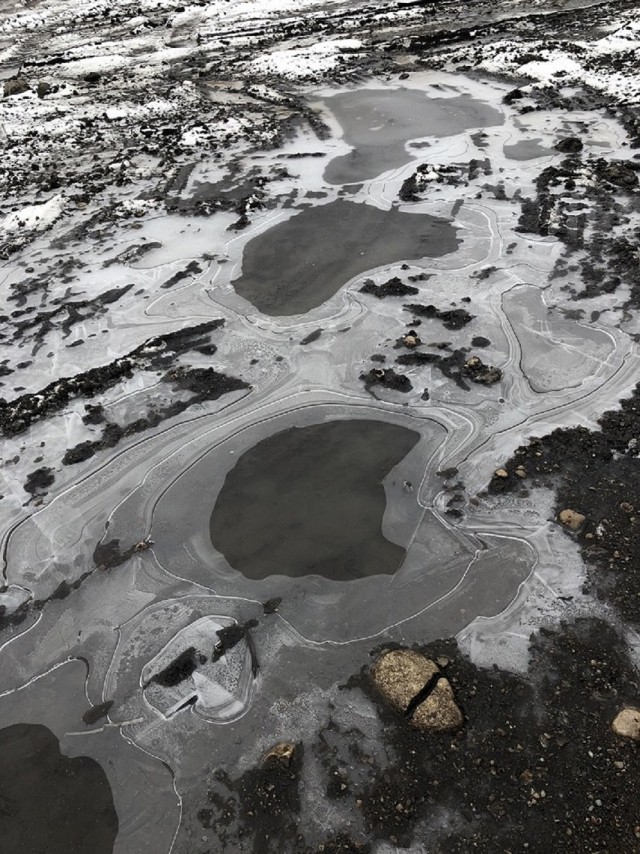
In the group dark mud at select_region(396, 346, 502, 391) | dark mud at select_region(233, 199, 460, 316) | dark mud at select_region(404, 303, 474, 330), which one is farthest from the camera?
dark mud at select_region(233, 199, 460, 316)

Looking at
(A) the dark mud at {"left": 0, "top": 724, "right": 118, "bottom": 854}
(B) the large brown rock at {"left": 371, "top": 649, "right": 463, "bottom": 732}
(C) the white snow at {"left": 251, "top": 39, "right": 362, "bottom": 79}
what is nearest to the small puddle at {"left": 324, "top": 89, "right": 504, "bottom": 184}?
(C) the white snow at {"left": 251, "top": 39, "right": 362, "bottom": 79}

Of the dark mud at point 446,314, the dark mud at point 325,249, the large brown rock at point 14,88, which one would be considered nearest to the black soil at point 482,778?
the dark mud at point 446,314

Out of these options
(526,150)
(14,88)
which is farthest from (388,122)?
(14,88)

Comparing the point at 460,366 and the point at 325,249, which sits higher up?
the point at 325,249

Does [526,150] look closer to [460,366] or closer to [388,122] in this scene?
[388,122]

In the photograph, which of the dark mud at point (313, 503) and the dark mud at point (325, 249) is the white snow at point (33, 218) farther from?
the dark mud at point (313, 503)

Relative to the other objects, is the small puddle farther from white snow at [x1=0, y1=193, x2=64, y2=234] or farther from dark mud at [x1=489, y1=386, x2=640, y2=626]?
dark mud at [x1=489, y1=386, x2=640, y2=626]

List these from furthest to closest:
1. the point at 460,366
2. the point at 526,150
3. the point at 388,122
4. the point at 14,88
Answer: the point at 14,88, the point at 388,122, the point at 526,150, the point at 460,366

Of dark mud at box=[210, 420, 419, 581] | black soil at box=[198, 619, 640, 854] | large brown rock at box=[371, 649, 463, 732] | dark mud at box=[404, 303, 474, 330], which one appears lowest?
black soil at box=[198, 619, 640, 854]
